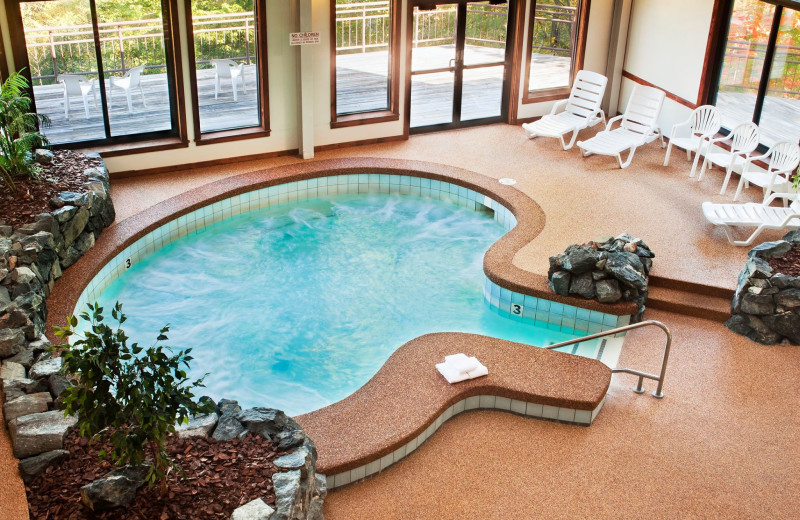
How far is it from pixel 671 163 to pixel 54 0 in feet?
23.9

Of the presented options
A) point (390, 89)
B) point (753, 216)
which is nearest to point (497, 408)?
point (753, 216)

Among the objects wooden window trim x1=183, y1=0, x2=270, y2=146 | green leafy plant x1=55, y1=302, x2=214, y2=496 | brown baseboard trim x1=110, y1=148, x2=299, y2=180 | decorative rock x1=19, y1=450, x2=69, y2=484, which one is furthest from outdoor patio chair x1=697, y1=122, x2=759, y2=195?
decorative rock x1=19, y1=450, x2=69, y2=484

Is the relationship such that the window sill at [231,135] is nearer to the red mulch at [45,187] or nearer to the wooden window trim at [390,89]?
the wooden window trim at [390,89]

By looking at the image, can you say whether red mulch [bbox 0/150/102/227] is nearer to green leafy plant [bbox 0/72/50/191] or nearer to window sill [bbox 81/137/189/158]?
green leafy plant [bbox 0/72/50/191]

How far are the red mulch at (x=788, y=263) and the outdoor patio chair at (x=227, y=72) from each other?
6.10 meters

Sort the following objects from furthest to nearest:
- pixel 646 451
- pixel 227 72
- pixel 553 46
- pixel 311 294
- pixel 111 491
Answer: pixel 553 46, pixel 227 72, pixel 311 294, pixel 646 451, pixel 111 491

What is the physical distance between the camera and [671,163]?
994 cm

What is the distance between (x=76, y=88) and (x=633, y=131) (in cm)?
667

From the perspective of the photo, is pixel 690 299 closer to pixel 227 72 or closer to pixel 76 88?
pixel 227 72

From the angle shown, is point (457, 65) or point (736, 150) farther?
point (457, 65)

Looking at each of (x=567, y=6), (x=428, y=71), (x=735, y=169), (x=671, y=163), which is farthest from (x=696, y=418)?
(x=567, y=6)

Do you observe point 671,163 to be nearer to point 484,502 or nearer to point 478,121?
point 478,121

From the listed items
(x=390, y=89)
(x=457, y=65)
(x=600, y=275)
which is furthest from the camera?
(x=457, y=65)

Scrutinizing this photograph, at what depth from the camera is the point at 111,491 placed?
3.88 meters
